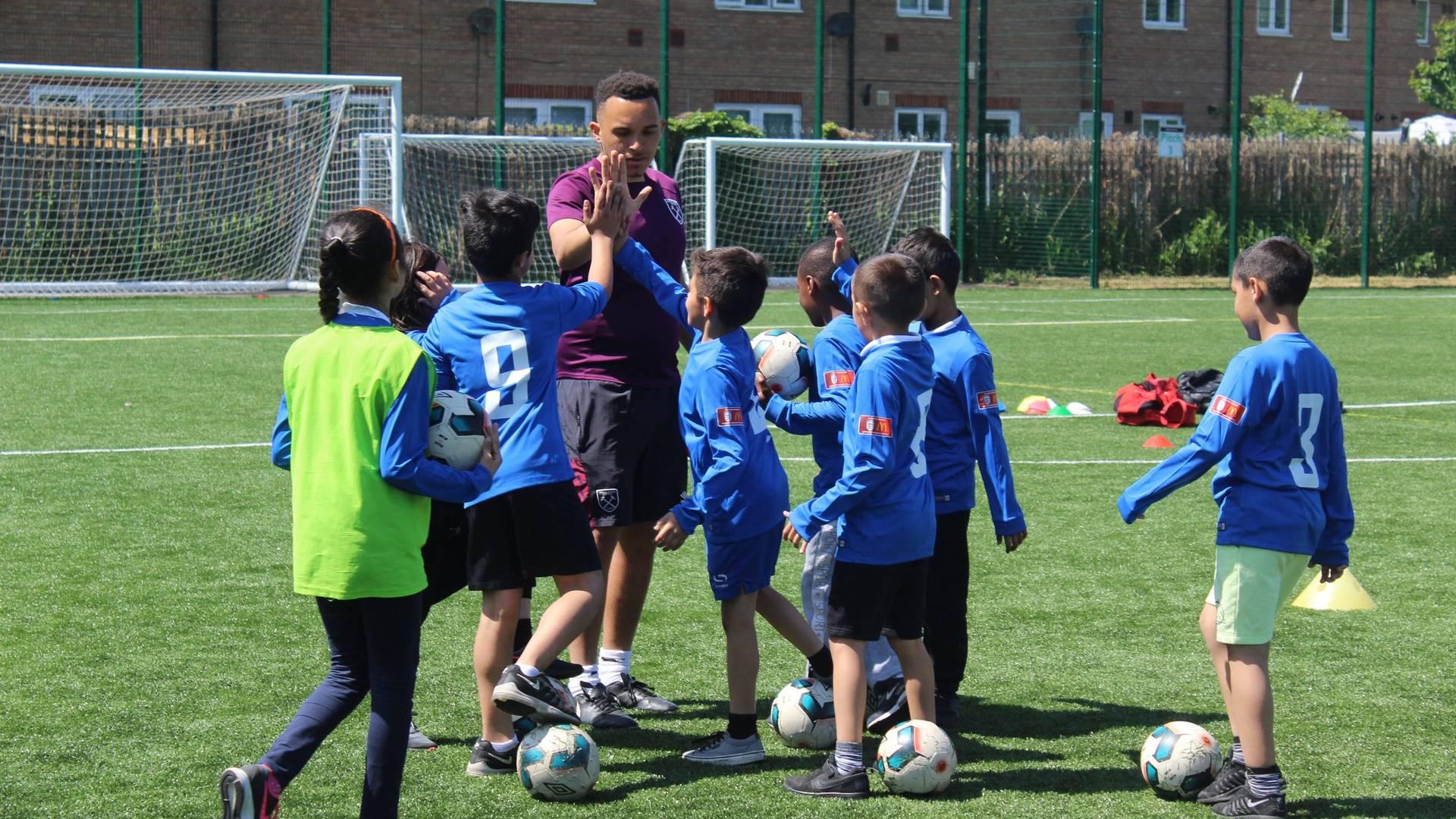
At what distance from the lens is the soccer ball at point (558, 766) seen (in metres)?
4.33

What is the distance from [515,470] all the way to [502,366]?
0.94ft

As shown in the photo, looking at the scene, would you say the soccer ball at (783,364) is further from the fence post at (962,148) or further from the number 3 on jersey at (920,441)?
the fence post at (962,148)

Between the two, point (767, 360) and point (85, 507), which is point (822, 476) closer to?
point (767, 360)

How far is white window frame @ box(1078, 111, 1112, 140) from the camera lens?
104 ft

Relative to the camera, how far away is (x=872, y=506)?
14.3ft

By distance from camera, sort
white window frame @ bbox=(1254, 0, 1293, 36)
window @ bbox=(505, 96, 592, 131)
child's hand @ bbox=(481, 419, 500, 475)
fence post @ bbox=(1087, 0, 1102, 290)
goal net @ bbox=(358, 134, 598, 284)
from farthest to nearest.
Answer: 1. white window frame @ bbox=(1254, 0, 1293, 36)
2. window @ bbox=(505, 96, 592, 131)
3. fence post @ bbox=(1087, 0, 1102, 290)
4. goal net @ bbox=(358, 134, 598, 284)
5. child's hand @ bbox=(481, 419, 500, 475)

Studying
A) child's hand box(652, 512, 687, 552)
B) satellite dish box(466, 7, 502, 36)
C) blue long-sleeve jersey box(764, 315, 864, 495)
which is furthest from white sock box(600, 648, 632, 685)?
satellite dish box(466, 7, 502, 36)

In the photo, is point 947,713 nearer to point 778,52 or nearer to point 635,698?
point 635,698

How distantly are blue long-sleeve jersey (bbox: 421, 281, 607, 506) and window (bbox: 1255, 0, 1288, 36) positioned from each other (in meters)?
35.7

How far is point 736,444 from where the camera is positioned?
4656 millimetres

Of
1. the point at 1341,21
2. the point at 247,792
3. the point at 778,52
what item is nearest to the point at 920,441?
the point at 247,792

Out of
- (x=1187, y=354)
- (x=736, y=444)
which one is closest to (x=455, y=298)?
(x=736, y=444)

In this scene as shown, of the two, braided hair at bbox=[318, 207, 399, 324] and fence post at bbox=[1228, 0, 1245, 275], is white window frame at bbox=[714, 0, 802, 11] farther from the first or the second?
braided hair at bbox=[318, 207, 399, 324]

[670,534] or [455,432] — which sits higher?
[455,432]
